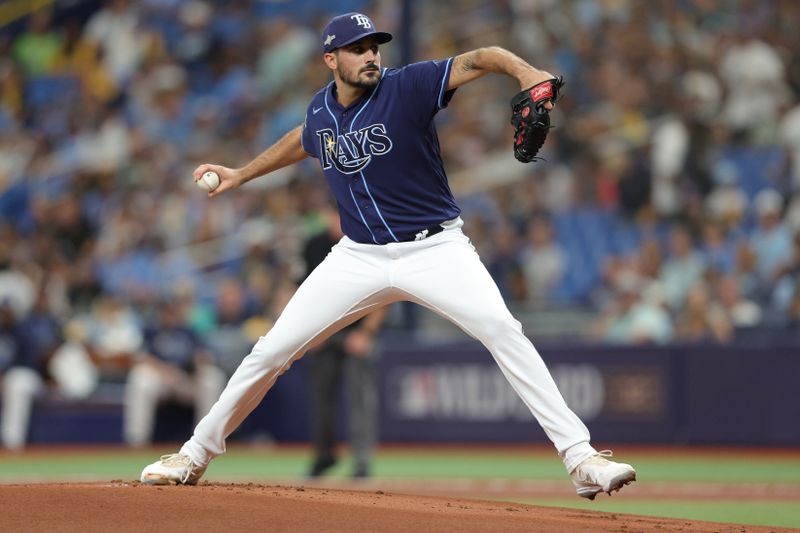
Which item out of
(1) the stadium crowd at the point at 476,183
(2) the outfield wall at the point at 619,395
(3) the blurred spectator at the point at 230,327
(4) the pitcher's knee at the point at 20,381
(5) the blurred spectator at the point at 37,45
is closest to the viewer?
(2) the outfield wall at the point at 619,395

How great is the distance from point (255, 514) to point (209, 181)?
1.81 metres

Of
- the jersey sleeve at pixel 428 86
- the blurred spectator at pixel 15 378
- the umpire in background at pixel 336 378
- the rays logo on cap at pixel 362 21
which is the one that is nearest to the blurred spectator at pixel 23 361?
the blurred spectator at pixel 15 378

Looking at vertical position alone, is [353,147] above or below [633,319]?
above

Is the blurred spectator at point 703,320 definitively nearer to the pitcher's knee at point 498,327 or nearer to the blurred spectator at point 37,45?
the pitcher's knee at point 498,327

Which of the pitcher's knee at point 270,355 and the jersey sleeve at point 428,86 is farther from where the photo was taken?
the pitcher's knee at point 270,355

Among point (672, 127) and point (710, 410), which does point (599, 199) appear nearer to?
point (672, 127)

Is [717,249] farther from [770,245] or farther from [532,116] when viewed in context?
[532,116]

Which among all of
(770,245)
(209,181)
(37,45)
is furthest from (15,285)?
(209,181)

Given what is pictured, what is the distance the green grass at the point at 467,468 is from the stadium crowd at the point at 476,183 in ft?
4.09

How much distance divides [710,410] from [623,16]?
5148mm

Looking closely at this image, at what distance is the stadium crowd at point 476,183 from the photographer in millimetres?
13656

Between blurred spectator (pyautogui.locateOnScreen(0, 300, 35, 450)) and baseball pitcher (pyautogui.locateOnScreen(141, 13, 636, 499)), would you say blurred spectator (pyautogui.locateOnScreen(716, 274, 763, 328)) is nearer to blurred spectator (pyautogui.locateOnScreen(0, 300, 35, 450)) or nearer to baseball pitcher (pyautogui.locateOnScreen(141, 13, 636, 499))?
blurred spectator (pyautogui.locateOnScreen(0, 300, 35, 450))

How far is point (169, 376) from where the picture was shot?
14430mm

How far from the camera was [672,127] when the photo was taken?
47.1ft
